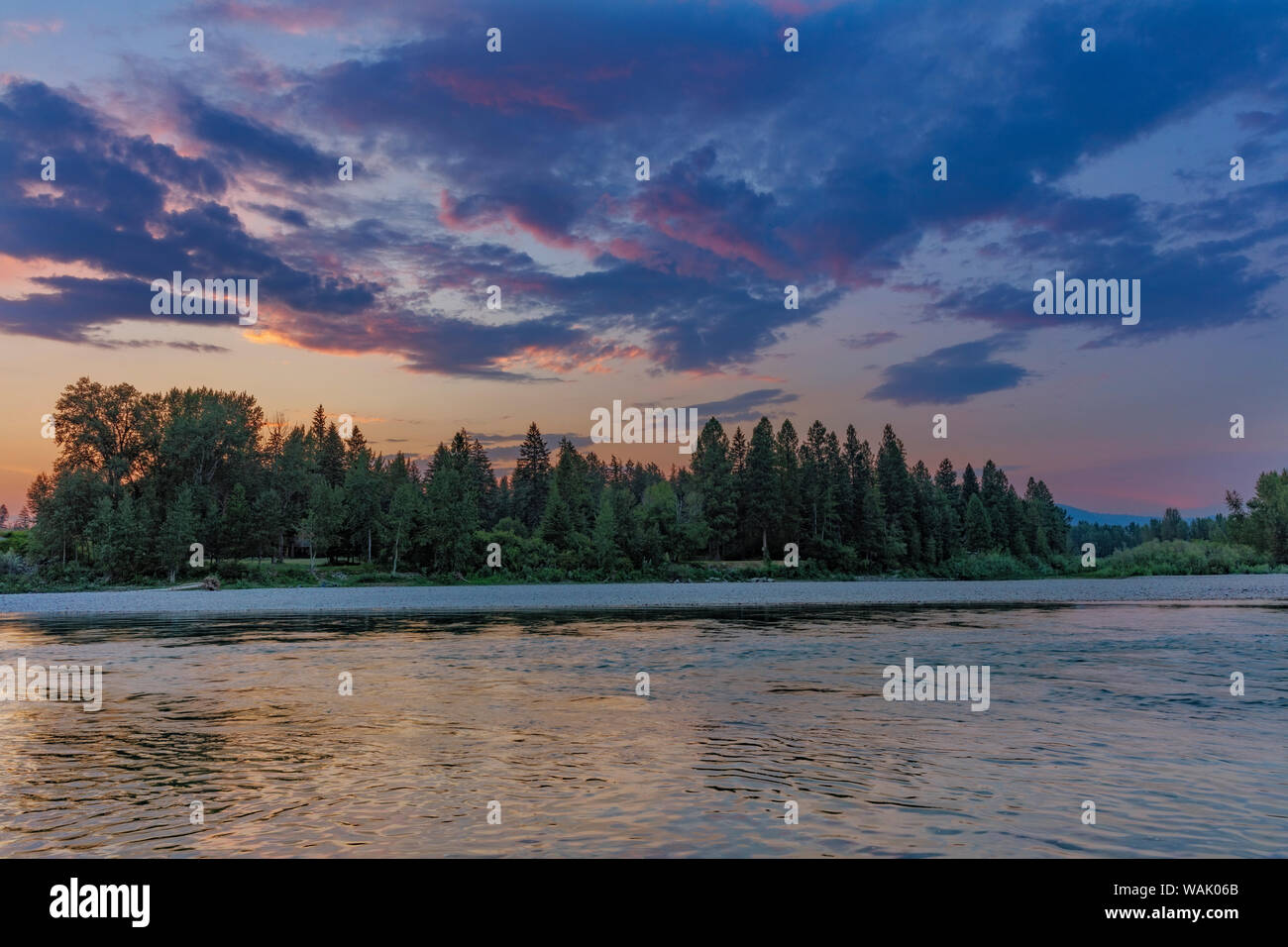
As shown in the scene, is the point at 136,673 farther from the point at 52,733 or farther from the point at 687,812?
the point at 687,812

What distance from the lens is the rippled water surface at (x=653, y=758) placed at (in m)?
10.0

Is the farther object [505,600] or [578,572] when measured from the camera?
[578,572]

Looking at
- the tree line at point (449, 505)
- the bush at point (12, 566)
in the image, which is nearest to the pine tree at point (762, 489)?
the tree line at point (449, 505)

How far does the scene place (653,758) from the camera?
1426 cm

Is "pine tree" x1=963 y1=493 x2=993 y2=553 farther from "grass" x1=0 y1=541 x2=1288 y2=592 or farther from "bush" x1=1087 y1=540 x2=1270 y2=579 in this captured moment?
"bush" x1=1087 y1=540 x2=1270 y2=579

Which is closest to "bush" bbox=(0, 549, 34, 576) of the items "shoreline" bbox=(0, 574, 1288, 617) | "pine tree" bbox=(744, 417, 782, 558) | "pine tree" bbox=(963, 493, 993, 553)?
"shoreline" bbox=(0, 574, 1288, 617)

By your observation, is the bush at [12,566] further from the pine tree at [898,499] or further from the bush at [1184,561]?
the bush at [1184,561]

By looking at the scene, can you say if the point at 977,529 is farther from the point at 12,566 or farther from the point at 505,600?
the point at 12,566

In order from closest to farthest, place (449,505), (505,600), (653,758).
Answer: (653,758), (505,600), (449,505)

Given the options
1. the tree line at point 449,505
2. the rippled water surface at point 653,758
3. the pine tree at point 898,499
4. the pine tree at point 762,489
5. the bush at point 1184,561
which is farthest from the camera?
the pine tree at point 898,499

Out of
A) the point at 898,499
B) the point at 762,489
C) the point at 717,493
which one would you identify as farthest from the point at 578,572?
the point at 898,499

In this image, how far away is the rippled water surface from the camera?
10.0 m

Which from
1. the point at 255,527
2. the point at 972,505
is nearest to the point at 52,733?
the point at 255,527
